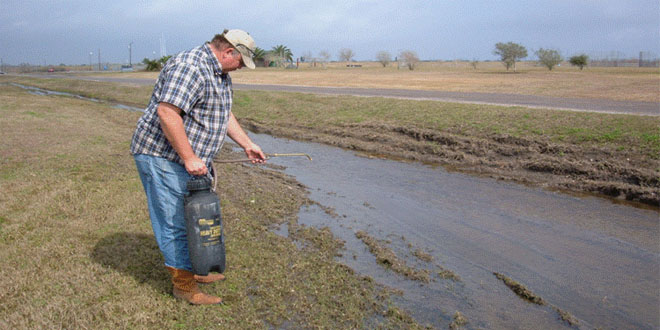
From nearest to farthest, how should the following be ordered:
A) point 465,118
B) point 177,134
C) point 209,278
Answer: point 177,134
point 209,278
point 465,118

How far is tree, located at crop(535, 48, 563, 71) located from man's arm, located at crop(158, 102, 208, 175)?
6463cm

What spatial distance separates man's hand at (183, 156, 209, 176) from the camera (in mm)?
3656

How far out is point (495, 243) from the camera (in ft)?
21.3

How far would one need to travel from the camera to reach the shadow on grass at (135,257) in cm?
458

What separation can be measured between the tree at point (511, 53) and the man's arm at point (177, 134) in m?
63.3

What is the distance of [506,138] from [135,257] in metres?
9.73

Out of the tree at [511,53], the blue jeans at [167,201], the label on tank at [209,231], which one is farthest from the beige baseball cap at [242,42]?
the tree at [511,53]

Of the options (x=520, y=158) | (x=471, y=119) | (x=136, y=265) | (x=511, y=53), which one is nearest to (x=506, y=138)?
(x=520, y=158)

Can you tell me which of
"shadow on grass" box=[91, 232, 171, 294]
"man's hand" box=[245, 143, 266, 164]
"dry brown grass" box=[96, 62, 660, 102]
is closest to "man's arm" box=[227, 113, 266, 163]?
"man's hand" box=[245, 143, 266, 164]

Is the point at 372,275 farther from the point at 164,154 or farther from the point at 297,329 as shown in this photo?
the point at 164,154

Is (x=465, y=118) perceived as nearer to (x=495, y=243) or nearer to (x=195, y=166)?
(x=495, y=243)

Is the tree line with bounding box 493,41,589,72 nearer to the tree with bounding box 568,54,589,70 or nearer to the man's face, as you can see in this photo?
the tree with bounding box 568,54,589,70

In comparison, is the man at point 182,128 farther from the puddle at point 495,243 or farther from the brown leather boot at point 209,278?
the puddle at point 495,243

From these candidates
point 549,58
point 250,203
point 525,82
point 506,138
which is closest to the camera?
point 250,203
